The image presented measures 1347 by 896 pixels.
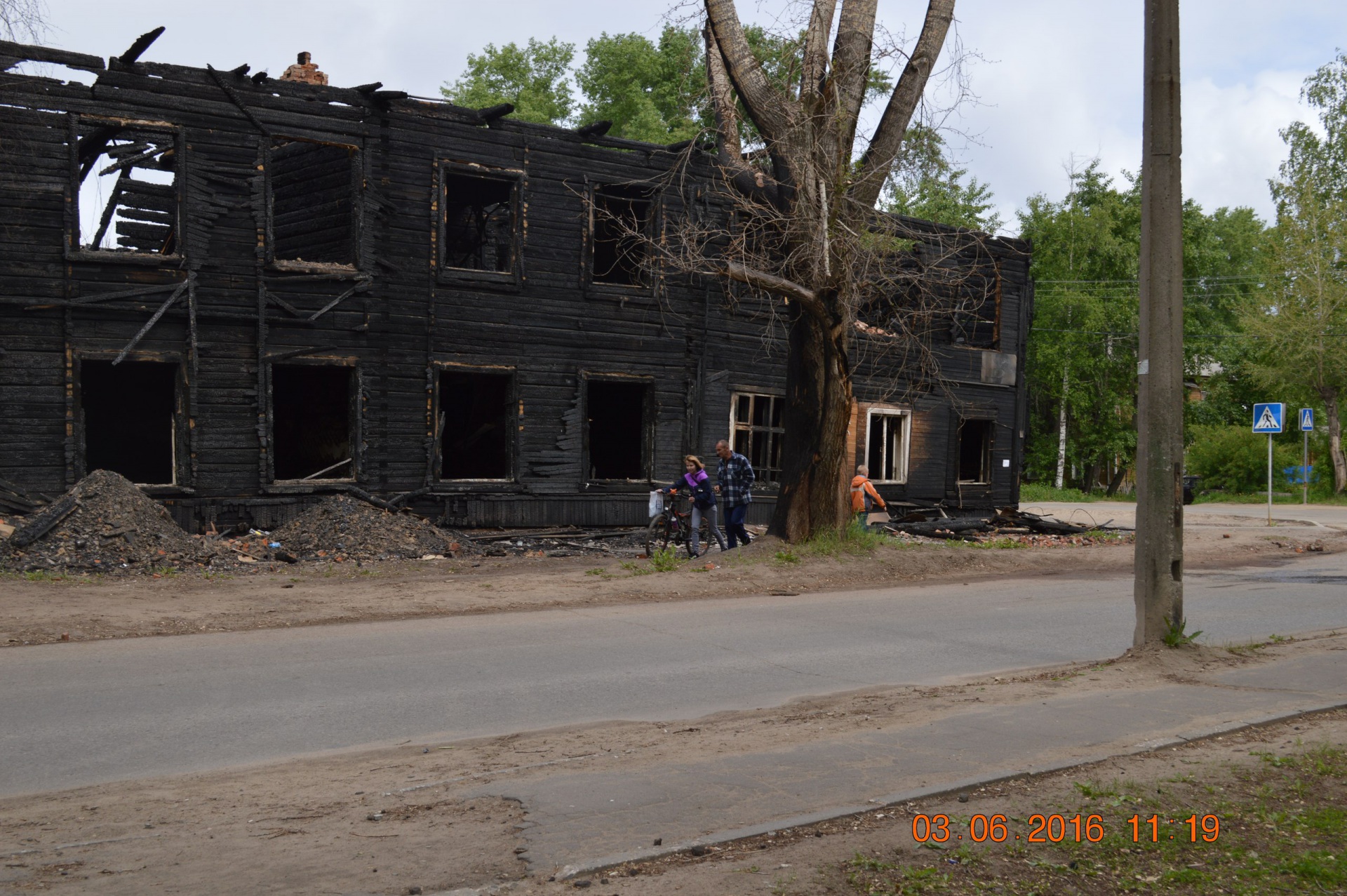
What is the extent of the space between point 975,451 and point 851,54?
53.7ft

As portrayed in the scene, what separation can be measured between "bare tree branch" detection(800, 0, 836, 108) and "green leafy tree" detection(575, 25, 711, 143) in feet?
82.3

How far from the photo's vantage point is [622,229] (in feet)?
74.4

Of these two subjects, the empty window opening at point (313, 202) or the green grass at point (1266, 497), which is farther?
the green grass at point (1266, 497)

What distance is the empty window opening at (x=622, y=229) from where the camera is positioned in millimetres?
22500

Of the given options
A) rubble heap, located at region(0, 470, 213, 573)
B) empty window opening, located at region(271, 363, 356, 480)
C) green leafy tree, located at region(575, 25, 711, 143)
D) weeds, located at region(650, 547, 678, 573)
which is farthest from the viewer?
green leafy tree, located at region(575, 25, 711, 143)

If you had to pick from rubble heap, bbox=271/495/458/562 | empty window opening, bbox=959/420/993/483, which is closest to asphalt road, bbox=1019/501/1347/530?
empty window opening, bbox=959/420/993/483

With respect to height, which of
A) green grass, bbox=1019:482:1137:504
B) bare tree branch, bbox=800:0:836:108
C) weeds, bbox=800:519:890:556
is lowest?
green grass, bbox=1019:482:1137:504

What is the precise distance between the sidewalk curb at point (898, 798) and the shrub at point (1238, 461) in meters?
48.2

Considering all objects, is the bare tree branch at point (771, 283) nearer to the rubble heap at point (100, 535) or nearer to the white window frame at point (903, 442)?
the rubble heap at point (100, 535)

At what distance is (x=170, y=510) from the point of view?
18.1 m

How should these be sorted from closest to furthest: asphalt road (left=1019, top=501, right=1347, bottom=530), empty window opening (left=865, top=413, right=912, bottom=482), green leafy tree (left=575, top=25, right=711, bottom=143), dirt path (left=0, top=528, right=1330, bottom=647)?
dirt path (left=0, top=528, right=1330, bottom=647)
empty window opening (left=865, top=413, right=912, bottom=482)
asphalt road (left=1019, top=501, right=1347, bottom=530)
green leafy tree (left=575, top=25, right=711, bottom=143)

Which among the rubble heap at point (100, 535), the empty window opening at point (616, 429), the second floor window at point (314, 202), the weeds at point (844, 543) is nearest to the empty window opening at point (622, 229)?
the empty window opening at point (616, 429)
